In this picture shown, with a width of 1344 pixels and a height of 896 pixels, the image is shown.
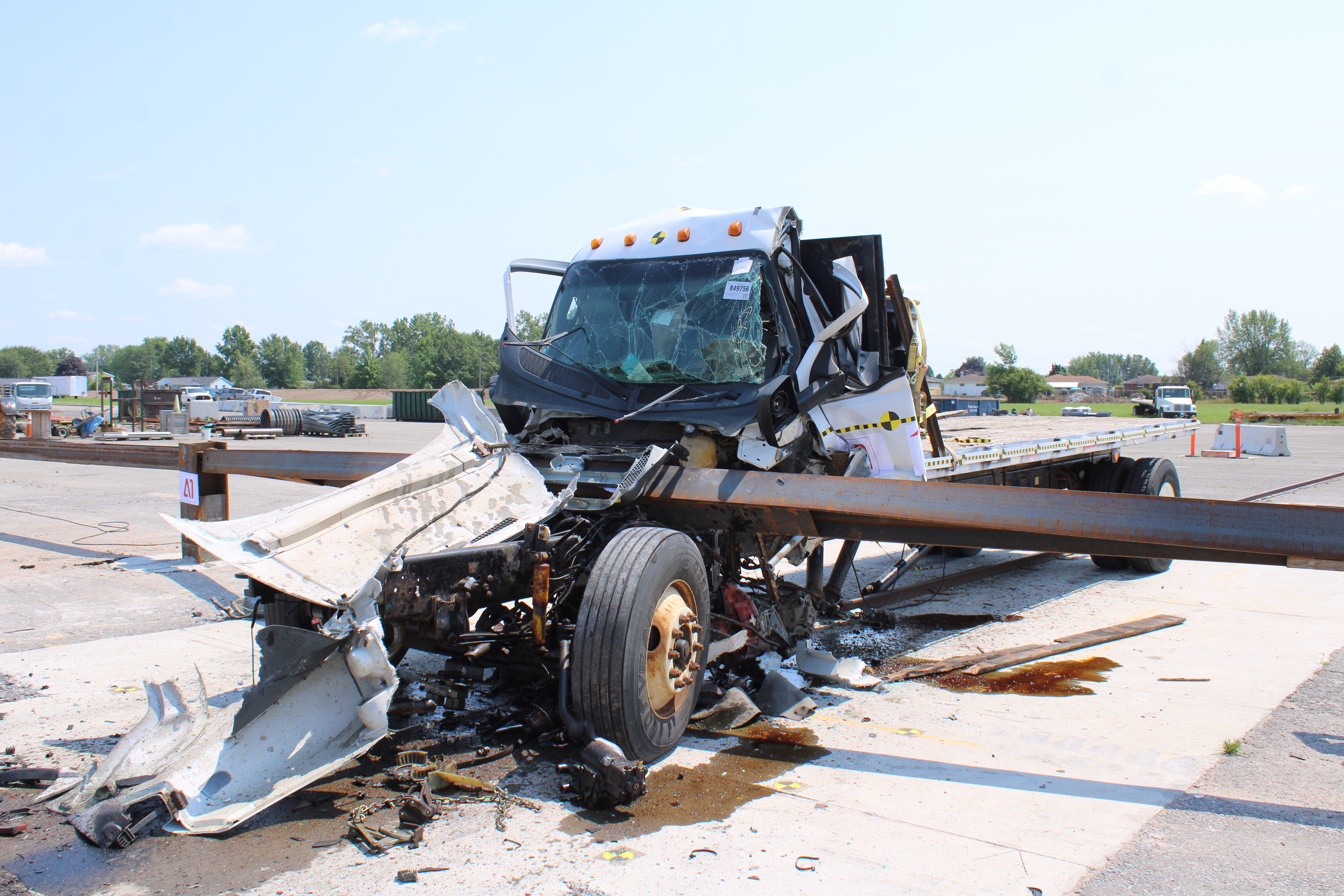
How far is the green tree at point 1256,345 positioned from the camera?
122 m

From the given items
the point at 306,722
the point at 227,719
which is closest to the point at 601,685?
the point at 306,722

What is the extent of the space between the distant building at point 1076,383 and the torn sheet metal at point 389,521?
424 ft

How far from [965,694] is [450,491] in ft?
10.1

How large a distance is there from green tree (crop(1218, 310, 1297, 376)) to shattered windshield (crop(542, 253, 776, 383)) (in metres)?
A: 138

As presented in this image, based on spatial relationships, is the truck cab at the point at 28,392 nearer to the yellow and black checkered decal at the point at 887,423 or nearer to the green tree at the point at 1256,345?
the yellow and black checkered decal at the point at 887,423

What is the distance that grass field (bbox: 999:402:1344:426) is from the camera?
47.6m

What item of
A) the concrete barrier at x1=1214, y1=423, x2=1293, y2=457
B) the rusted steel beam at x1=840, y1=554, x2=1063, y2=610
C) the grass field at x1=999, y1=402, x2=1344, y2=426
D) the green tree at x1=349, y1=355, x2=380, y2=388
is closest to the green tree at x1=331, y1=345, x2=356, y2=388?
the green tree at x1=349, y1=355, x2=380, y2=388

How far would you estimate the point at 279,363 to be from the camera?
487ft

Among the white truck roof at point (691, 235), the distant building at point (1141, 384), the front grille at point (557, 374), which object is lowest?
the front grille at point (557, 374)

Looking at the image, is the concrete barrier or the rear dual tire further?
the concrete barrier

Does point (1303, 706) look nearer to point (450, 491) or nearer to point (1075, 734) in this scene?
point (1075, 734)

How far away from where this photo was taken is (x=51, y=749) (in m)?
4.20

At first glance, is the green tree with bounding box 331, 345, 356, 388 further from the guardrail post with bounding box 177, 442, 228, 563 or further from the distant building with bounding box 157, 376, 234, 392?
the guardrail post with bounding box 177, 442, 228, 563

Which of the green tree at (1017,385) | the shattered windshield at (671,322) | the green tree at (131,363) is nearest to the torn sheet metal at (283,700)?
the shattered windshield at (671,322)
